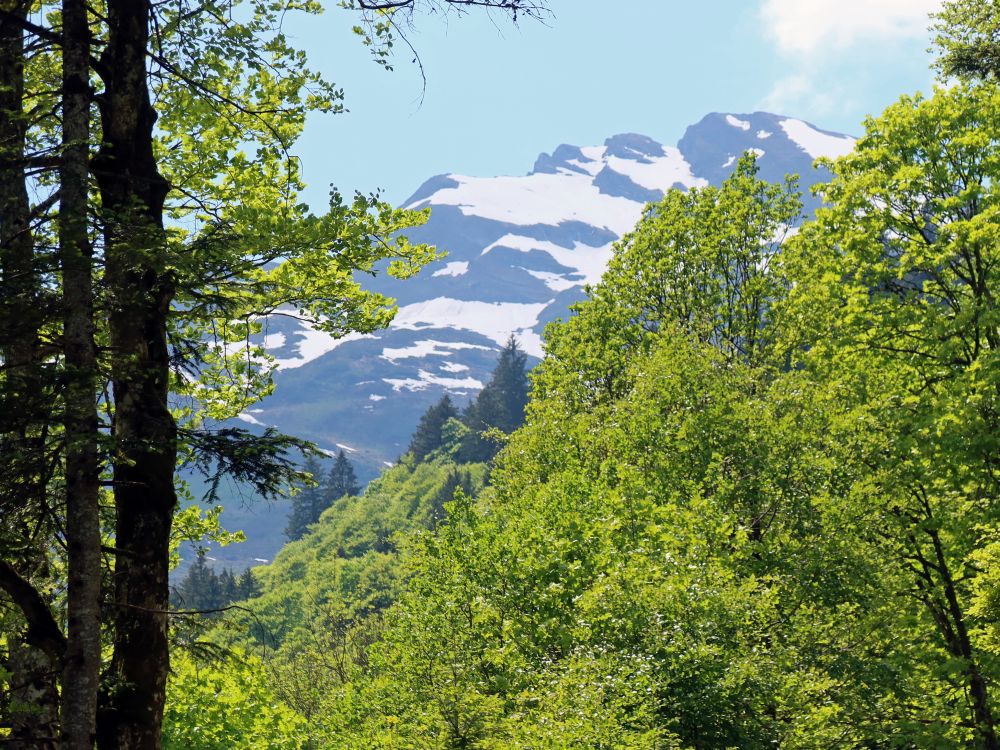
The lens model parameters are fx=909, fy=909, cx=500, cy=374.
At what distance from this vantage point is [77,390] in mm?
6949

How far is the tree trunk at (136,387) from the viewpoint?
24.1ft

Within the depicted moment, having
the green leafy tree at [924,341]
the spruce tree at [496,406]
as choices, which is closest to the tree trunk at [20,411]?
the green leafy tree at [924,341]

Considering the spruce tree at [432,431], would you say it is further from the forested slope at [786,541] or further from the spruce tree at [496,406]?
the forested slope at [786,541]

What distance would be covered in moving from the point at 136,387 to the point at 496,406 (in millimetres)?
118560

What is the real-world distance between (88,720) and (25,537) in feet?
6.07

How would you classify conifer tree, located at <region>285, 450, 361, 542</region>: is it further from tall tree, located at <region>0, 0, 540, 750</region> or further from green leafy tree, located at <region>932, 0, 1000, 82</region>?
tall tree, located at <region>0, 0, 540, 750</region>

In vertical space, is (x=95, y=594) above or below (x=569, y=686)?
above

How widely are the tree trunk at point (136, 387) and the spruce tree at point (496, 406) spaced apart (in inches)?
4532

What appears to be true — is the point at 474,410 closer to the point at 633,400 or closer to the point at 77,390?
the point at 633,400

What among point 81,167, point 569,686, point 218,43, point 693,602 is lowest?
point 569,686

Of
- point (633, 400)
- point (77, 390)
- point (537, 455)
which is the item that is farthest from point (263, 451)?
point (537, 455)

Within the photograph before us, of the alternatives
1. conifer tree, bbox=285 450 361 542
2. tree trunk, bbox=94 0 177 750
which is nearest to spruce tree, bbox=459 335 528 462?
conifer tree, bbox=285 450 361 542

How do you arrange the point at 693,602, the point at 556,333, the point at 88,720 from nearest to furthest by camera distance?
the point at 88,720 < the point at 693,602 < the point at 556,333

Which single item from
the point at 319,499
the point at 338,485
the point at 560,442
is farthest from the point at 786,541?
the point at 338,485
